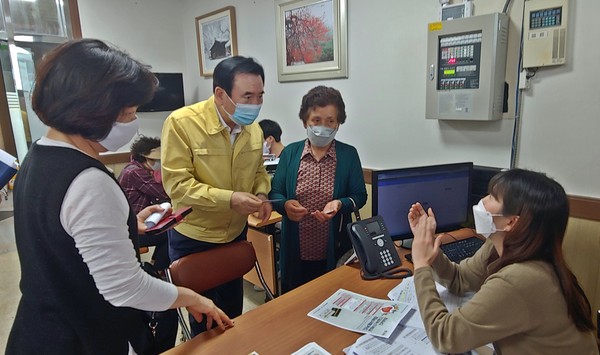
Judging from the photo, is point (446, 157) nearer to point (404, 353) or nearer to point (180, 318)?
point (404, 353)

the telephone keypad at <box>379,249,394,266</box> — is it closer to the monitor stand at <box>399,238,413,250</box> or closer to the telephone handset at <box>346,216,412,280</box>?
the telephone handset at <box>346,216,412,280</box>

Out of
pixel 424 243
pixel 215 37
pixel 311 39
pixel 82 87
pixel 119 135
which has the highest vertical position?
pixel 215 37

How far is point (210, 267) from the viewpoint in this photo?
5.07 ft

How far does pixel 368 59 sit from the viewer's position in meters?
2.62

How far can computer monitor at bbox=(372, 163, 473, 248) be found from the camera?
5.48 feet

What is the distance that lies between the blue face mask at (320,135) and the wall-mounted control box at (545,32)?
104 centimetres

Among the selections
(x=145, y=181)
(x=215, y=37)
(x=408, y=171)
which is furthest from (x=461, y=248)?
(x=215, y=37)

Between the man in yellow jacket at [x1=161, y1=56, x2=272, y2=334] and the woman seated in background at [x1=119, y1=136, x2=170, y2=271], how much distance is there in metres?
1.06

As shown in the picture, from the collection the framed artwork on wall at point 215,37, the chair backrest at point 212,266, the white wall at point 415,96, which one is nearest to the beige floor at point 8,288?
the chair backrest at point 212,266

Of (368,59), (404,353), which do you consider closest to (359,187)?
(404,353)

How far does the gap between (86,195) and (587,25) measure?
6.89 ft

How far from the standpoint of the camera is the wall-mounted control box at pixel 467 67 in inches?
75.6

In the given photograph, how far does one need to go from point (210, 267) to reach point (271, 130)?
1.84 m

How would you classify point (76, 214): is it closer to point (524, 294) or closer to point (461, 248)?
point (524, 294)
